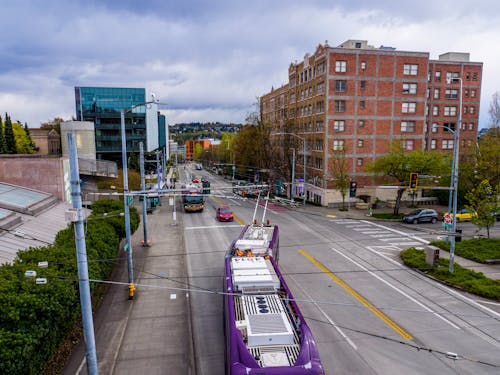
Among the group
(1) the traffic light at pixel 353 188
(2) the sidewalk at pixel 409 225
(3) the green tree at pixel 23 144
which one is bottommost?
(2) the sidewalk at pixel 409 225

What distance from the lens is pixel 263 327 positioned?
34.8 feet

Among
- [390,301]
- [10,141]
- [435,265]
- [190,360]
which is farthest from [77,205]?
[10,141]

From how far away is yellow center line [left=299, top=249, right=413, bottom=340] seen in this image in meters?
16.1

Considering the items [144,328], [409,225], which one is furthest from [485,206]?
[144,328]

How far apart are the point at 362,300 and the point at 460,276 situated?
23.8 feet

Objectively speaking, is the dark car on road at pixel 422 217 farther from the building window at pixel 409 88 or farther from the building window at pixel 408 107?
the building window at pixel 409 88

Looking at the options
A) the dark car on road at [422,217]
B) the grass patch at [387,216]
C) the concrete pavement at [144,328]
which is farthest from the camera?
the grass patch at [387,216]

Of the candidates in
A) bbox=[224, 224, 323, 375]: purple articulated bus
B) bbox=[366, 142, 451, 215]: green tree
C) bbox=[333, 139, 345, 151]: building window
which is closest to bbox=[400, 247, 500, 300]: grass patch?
bbox=[224, 224, 323, 375]: purple articulated bus

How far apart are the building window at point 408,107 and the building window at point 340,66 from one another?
1002 cm

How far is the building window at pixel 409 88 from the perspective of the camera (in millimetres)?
52906

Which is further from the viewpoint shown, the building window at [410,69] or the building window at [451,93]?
the building window at [451,93]

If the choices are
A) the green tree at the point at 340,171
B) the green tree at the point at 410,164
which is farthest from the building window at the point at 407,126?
the green tree at the point at 410,164

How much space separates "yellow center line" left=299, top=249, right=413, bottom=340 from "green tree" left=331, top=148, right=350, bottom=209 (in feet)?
73.9

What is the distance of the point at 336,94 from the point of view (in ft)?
170
